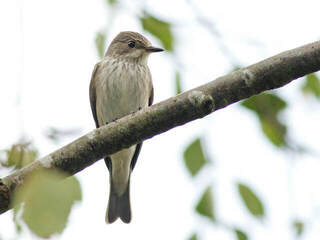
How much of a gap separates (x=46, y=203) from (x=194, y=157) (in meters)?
0.75

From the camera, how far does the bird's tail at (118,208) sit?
5.85 meters

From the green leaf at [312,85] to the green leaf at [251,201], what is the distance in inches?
22.7

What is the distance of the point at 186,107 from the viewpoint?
91.0 inches

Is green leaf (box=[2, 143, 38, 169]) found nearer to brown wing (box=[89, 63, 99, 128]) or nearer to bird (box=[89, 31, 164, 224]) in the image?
bird (box=[89, 31, 164, 224])

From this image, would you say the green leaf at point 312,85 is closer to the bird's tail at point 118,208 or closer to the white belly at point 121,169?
the white belly at point 121,169

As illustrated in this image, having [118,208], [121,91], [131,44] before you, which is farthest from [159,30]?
[118,208]

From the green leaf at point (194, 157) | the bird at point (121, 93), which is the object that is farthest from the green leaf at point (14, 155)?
the bird at point (121, 93)

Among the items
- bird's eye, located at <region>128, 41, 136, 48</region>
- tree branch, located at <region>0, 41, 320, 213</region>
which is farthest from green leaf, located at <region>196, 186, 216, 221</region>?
bird's eye, located at <region>128, 41, 136, 48</region>

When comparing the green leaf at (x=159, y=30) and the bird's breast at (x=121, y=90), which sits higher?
the bird's breast at (x=121, y=90)

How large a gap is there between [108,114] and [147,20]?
363cm

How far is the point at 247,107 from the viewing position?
1961 mm

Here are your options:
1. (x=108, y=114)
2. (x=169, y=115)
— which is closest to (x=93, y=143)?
(x=169, y=115)

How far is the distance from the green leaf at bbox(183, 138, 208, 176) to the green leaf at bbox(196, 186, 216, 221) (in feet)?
0.33

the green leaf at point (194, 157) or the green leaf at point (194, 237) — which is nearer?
the green leaf at point (194, 157)
